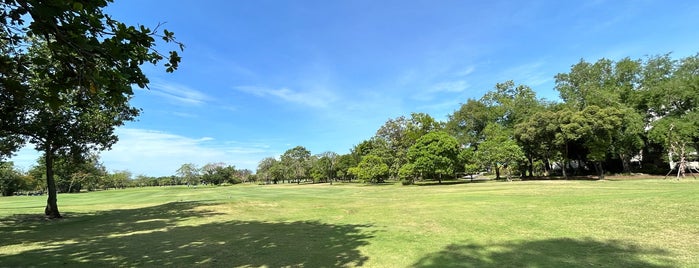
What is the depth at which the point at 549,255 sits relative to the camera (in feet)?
21.6

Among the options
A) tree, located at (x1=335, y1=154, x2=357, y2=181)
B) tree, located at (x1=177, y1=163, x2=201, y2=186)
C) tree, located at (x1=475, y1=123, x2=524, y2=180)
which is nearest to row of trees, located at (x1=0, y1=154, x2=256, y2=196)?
tree, located at (x1=177, y1=163, x2=201, y2=186)

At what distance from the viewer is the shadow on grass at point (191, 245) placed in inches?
278

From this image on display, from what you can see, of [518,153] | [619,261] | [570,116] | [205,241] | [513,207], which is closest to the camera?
[619,261]

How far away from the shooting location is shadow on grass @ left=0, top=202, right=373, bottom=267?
7070mm

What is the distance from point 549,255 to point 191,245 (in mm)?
8564

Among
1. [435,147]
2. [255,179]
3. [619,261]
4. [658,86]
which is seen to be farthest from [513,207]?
[255,179]

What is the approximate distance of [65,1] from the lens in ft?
11.2

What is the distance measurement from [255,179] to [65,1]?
135 meters

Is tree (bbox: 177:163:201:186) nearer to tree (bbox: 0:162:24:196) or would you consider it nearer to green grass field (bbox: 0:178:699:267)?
tree (bbox: 0:162:24:196)

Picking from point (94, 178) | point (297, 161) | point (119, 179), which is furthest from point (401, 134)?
point (119, 179)

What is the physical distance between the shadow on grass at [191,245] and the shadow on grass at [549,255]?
193 centimetres

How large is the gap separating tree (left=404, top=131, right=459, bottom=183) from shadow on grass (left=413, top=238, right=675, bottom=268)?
118 ft

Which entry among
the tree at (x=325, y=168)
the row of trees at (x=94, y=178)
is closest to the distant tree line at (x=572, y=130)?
the tree at (x=325, y=168)

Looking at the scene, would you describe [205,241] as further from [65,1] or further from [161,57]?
[65,1]
